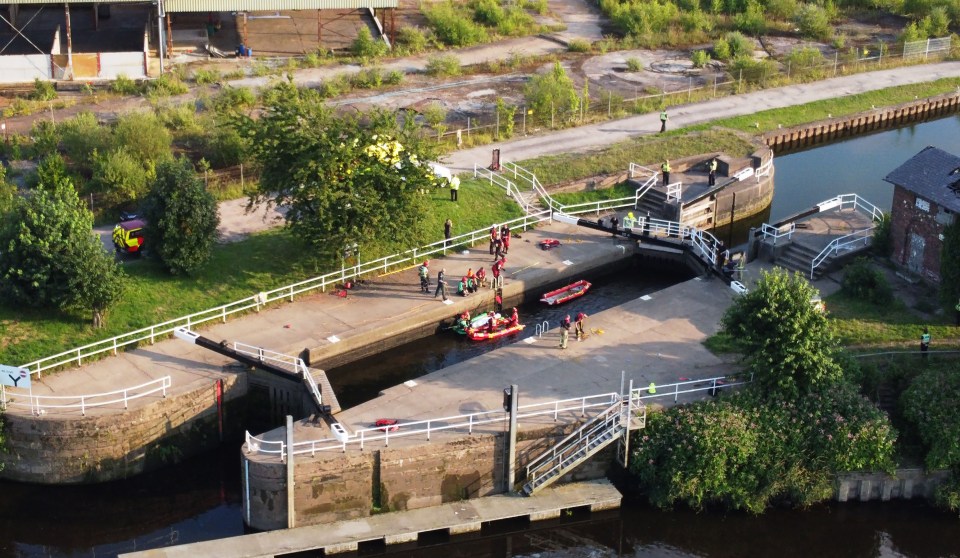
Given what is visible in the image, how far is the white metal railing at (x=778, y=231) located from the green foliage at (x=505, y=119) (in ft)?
58.8

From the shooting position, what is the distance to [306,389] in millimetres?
49562

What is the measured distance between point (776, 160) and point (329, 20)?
108ft

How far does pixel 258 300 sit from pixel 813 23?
5777cm

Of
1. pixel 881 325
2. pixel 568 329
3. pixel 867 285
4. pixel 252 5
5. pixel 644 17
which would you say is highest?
pixel 252 5

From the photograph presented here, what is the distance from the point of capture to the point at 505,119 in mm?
77750

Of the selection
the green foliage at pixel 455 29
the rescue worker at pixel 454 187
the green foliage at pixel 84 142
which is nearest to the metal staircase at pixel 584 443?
A: the rescue worker at pixel 454 187

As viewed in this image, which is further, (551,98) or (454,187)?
(551,98)

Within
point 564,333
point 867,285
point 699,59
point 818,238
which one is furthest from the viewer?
point 699,59

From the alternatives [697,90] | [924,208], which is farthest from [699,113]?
[924,208]

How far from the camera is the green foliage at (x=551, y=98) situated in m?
77.4

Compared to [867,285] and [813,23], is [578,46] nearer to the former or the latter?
[813,23]

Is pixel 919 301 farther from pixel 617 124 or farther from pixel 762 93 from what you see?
pixel 762 93

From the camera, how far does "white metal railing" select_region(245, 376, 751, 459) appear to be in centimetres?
4581

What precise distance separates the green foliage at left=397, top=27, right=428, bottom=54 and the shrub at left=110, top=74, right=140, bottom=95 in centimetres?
1886
